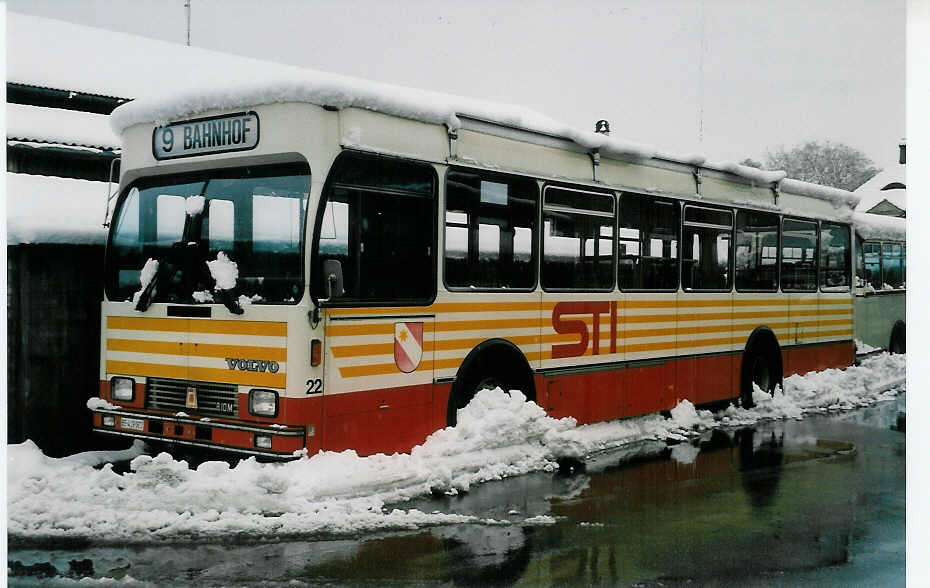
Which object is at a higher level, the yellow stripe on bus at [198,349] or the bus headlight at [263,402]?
the yellow stripe on bus at [198,349]

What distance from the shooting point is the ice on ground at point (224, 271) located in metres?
6.45

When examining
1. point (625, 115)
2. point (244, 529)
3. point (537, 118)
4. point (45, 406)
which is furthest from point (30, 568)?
point (625, 115)

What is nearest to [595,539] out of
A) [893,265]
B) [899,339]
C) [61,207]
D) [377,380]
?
[377,380]

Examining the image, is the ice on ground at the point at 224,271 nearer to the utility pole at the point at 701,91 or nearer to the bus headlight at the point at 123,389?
the bus headlight at the point at 123,389

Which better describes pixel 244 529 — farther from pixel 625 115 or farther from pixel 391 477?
pixel 625 115

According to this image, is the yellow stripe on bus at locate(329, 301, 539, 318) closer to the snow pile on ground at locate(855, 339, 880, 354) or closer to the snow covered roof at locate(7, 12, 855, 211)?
the snow covered roof at locate(7, 12, 855, 211)

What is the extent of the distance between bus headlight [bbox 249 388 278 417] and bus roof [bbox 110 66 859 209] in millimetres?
1882

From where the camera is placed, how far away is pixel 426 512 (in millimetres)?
6379

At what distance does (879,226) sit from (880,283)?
718 mm

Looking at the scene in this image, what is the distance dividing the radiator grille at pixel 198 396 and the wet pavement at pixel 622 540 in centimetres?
106

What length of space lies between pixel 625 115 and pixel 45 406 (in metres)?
5.38

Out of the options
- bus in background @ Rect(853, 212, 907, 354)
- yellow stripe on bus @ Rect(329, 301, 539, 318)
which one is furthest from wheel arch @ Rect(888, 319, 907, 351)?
yellow stripe on bus @ Rect(329, 301, 539, 318)

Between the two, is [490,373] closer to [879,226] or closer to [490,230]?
[490,230]

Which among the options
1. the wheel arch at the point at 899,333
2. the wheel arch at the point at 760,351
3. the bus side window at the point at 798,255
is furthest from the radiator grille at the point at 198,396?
the bus side window at the point at 798,255
